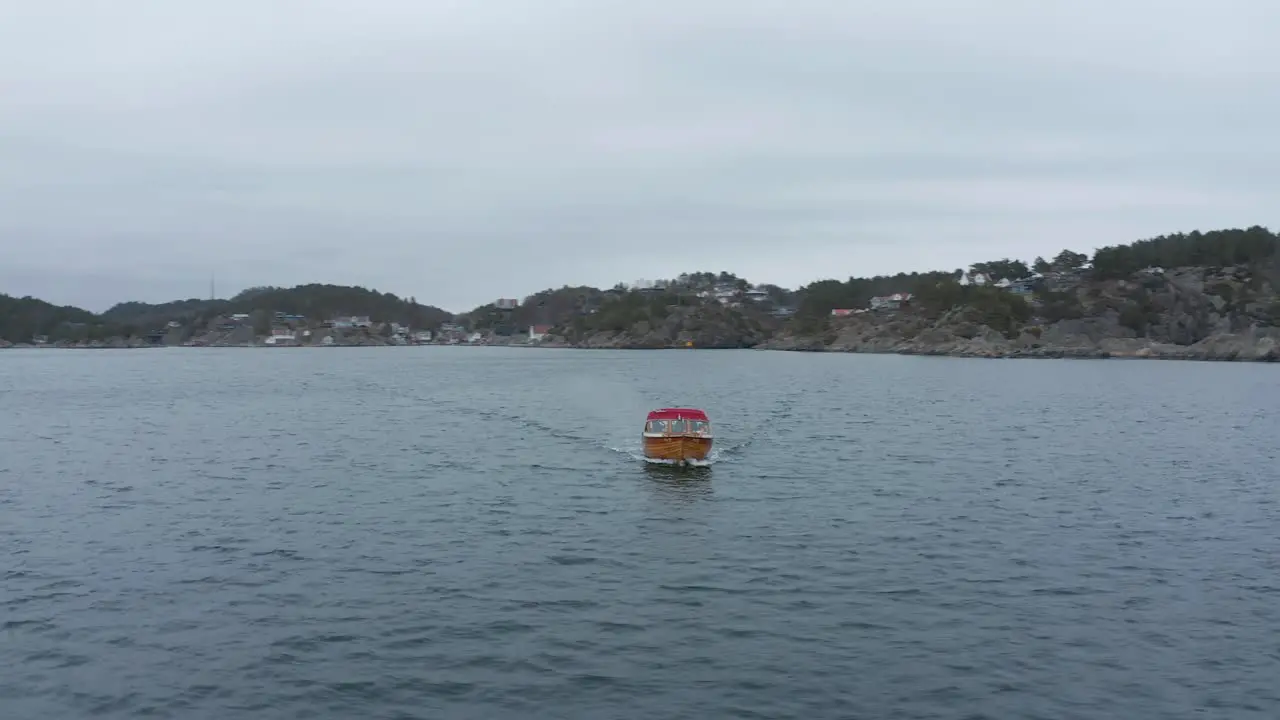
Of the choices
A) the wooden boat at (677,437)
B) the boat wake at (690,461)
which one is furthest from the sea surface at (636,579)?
the wooden boat at (677,437)

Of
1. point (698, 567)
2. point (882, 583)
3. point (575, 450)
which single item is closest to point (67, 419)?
point (575, 450)

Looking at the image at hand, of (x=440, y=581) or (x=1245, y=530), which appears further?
(x=1245, y=530)

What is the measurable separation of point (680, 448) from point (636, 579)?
2142 cm

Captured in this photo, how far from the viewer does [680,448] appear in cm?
4906

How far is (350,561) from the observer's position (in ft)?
98.1

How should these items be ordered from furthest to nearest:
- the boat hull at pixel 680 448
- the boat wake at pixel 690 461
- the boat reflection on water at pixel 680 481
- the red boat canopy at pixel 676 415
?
the red boat canopy at pixel 676 415 → the boat wake at pixel 690 461 → the boat hull at pixel 680 448 → the boat reflection on water at pixel 680 481

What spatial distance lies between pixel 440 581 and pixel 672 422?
2452 cm

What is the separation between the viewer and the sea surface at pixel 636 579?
19.8m

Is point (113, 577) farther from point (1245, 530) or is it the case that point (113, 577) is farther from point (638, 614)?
point (1245, 530)

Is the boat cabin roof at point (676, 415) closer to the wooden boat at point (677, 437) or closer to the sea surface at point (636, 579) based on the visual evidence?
the wooden boat at point (677, 437)

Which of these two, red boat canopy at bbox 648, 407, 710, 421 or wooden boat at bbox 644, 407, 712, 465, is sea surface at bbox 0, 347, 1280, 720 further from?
red boat canopy at bbox 648, 407, 710, 421

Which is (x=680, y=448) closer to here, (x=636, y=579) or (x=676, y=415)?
(x=676, y=415)

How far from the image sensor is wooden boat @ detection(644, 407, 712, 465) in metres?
49.2

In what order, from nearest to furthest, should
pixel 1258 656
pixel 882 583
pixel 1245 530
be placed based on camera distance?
pixel 1258 656 → pixel 882 583 → pixel 1245 530
